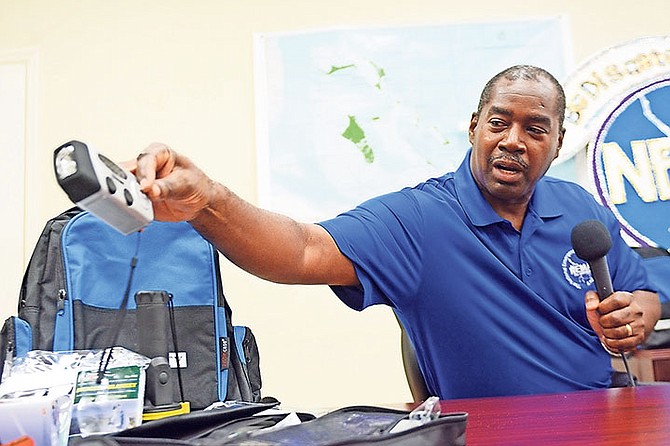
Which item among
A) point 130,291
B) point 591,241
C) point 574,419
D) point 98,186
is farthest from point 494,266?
point 98,186

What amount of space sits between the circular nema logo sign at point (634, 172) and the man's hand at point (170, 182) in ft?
6.83

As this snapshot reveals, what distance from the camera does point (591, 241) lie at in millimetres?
1366

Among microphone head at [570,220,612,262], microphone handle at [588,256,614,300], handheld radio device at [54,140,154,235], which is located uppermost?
handheld radio device at [54,140,154,235]

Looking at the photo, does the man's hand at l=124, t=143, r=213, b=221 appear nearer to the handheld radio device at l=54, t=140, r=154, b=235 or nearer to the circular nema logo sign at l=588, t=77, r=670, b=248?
the handheld radio device at l=54, t=140, r=154, b=235

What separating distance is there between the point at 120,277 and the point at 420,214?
0.66m

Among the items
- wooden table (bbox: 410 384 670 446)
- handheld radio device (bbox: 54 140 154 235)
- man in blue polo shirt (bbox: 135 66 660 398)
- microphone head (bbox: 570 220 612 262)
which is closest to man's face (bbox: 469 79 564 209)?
man in blue polo shirt (bbox: 135 66 660 398)

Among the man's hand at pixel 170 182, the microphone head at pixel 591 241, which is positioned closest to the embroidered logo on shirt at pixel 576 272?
the microphone head at pixel 591 241

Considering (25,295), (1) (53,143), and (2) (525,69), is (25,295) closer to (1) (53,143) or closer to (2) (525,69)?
(2) (525,69)

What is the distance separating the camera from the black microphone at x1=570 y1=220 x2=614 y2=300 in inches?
53.2

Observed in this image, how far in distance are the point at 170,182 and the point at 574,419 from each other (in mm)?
577

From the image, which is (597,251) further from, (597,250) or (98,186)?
(98,186)

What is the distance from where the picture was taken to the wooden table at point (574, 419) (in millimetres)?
812

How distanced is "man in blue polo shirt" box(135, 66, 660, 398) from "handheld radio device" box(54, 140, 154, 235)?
515 millimetres

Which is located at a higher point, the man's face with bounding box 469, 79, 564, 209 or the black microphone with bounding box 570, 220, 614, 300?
the man's face with bounding box 469, 79, 564, 209
